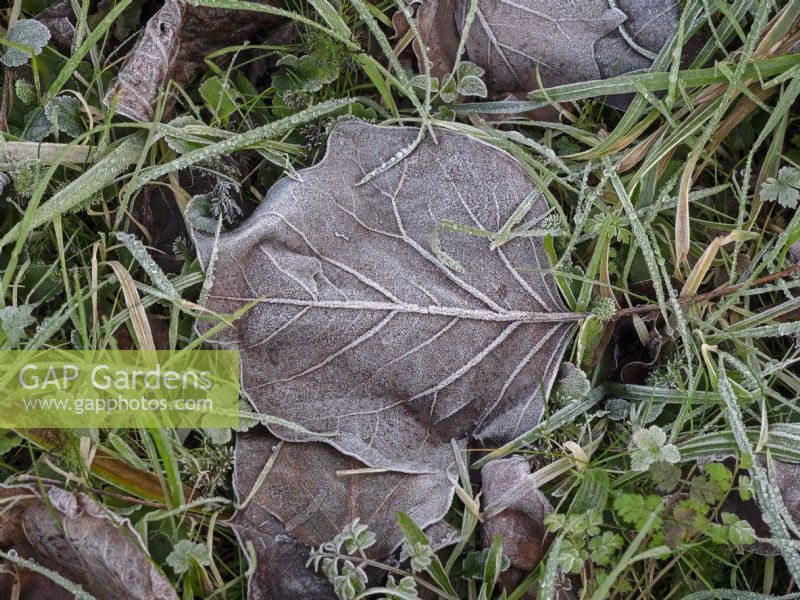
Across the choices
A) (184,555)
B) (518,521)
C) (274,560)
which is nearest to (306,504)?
(274,560)

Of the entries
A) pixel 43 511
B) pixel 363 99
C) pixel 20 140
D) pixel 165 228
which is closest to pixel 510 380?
pixel 363 99

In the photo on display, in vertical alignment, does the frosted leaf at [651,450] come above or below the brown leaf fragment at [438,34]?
below

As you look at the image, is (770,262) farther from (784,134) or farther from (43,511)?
(43,511)

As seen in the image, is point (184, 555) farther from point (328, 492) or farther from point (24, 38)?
point (24, 38)

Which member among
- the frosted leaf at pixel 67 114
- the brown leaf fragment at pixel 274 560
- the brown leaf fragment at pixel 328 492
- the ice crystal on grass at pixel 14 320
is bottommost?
the brown leaf fragment at pixel 274 560

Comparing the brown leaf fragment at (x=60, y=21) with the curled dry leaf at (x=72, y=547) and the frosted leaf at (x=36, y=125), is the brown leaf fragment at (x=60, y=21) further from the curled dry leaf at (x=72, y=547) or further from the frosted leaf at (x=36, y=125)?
the curled dry leaf at (x=72, y=547)

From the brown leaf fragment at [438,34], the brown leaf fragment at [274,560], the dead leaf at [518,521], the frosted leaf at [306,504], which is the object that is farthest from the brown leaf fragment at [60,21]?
the dead leaf at [518,521]
